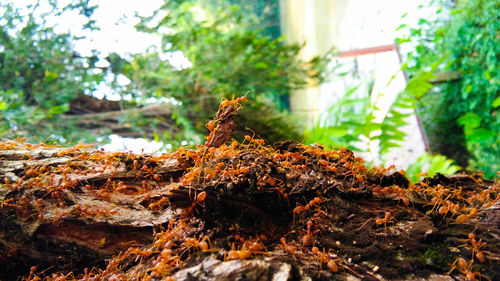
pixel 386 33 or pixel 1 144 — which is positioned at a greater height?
pixel 386 33

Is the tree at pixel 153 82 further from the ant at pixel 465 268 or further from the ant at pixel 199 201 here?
the ant at pixel 465 268

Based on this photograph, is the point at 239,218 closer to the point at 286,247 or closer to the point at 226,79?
the point at 286,247

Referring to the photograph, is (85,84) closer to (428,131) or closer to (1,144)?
(1,144)

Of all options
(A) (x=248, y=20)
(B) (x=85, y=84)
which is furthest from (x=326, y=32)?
(B) (x=85, y=84)

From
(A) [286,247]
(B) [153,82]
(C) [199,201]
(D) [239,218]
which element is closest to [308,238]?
(A) [286,247]

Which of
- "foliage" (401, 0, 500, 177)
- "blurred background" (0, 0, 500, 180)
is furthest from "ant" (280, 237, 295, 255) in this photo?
"foliage" (401, 0, 500, 177)

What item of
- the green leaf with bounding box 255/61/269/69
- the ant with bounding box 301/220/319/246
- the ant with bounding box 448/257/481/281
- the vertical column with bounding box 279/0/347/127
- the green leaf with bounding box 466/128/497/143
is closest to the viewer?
the ant with bounding box 448/257/481/281

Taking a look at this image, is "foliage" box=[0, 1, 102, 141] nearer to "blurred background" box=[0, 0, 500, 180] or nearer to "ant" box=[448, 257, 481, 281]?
"blurred background" box=[0, 0, 500, 180]
